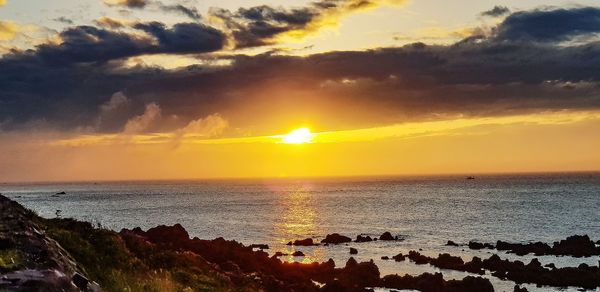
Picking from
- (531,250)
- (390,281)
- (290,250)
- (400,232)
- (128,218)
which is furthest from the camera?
(128,218)

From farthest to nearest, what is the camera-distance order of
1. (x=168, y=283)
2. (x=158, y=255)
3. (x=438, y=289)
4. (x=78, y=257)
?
(x=438, y=289) → (x=158, y=255) → (x=78, y=257) → (x=168, y=283)

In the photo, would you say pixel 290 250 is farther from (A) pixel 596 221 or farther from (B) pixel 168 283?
(A) pixel 596 221

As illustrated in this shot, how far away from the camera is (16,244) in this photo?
30.7 ft

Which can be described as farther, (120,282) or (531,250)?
(531,250)

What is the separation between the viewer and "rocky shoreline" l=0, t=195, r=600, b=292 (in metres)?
9.06

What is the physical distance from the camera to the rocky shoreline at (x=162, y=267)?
9062 mm

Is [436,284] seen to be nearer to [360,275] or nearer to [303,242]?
[360,275]

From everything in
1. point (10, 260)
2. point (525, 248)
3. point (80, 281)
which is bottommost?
point (525, 248)

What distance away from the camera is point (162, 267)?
24.0 meters

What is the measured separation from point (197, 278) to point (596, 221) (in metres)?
117

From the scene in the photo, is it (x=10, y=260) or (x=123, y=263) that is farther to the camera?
(x=123, y=263)

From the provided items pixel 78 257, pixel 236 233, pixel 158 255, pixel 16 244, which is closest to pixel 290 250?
pixel 236 233

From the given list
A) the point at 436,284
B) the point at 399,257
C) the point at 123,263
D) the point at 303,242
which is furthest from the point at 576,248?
the point at 123,263

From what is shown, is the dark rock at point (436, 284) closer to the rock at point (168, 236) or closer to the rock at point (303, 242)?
the rock at point (168, 236)
